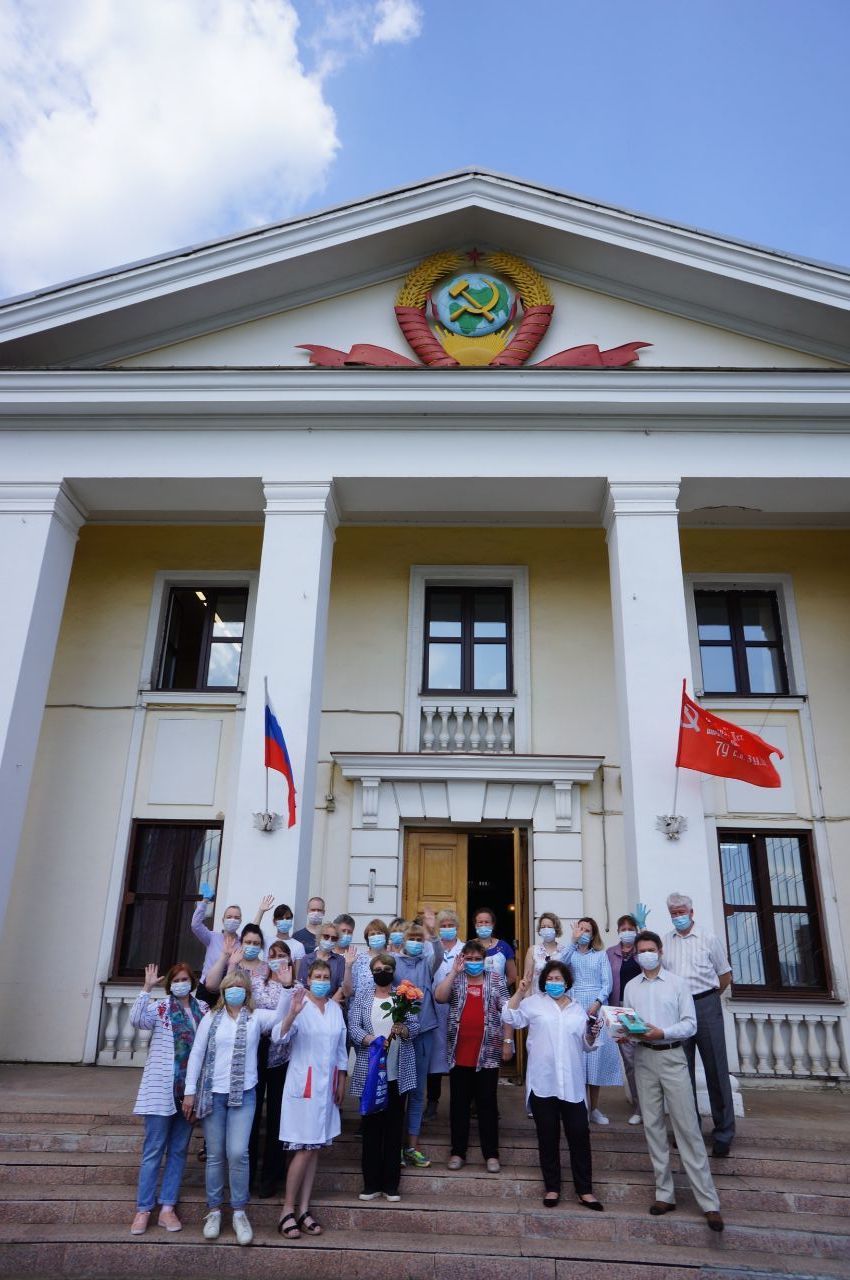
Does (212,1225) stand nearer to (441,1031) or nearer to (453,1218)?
(453,1218)

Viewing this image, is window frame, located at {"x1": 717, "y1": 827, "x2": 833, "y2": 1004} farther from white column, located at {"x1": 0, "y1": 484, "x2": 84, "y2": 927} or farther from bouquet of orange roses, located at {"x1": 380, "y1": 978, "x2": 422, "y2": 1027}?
white column, located at {"x1": 0, "y1": 484, "x2": 84, "y2": 927}

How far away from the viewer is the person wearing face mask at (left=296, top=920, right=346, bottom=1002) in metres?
6.50

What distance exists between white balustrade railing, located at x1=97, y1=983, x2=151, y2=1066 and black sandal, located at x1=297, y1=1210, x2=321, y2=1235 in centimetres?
472

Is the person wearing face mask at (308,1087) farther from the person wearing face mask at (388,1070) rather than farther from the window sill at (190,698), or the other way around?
the window sill at (190,698)

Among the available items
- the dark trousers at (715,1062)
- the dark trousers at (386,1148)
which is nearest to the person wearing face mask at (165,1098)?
the dark trousers at (386,1148)

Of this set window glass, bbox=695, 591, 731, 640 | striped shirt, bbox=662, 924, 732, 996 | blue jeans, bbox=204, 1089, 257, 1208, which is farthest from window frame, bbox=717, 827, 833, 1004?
blue jeans, bbox=204, 1089, 257, 1208

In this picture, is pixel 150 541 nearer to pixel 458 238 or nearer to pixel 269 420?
pixel 269 420

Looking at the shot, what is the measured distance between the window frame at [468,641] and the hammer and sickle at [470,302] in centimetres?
332

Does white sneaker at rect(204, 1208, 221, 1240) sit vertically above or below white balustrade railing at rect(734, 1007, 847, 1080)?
below

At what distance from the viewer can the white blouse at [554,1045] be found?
5.56 metres

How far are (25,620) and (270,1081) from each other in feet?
18.2

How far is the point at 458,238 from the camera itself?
10602 mm

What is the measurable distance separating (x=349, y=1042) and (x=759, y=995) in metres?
5.56

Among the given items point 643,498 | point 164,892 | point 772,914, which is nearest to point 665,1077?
point 772,914
